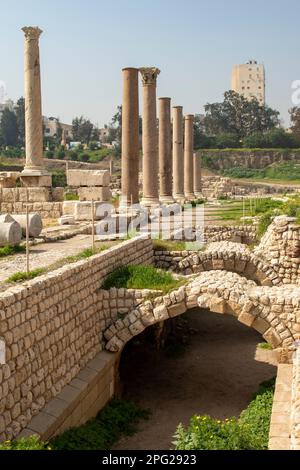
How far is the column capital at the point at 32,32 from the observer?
19.2 meters

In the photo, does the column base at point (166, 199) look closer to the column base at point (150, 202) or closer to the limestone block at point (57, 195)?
the column base at point (150, 202)

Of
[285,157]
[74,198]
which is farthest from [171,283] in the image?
[285,157]

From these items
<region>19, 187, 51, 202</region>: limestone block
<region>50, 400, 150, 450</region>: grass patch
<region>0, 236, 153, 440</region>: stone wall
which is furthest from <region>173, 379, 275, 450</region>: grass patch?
<region>19, 187, 51, 202</region>: limestone block

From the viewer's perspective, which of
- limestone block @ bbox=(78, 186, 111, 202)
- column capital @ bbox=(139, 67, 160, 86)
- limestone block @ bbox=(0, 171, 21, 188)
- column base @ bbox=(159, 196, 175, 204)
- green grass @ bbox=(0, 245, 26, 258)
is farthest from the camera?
column base @ bbox=(159, 196, 175, 204)

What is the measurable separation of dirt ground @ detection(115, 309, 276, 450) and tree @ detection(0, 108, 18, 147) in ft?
293

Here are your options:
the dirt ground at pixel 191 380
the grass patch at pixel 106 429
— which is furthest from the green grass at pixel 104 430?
the dirt ground at pixel 191 380

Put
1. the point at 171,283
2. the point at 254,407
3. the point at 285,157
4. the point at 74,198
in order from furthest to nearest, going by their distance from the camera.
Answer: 1. the point at 285,157
2. the point at 74,198
3. the point at 171,283
4. the point at 254,407

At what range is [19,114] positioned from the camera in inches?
4114

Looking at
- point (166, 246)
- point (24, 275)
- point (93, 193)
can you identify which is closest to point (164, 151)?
point (93, 193)

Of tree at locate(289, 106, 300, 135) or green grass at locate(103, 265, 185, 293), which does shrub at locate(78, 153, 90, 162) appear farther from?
green grass at locate(103, 265, 185, 293)

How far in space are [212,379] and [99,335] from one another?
362cm

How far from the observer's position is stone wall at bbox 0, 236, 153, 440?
8227 millimetres

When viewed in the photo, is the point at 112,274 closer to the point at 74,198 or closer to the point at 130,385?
the point at 130,385

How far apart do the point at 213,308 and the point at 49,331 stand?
3.63 meters
